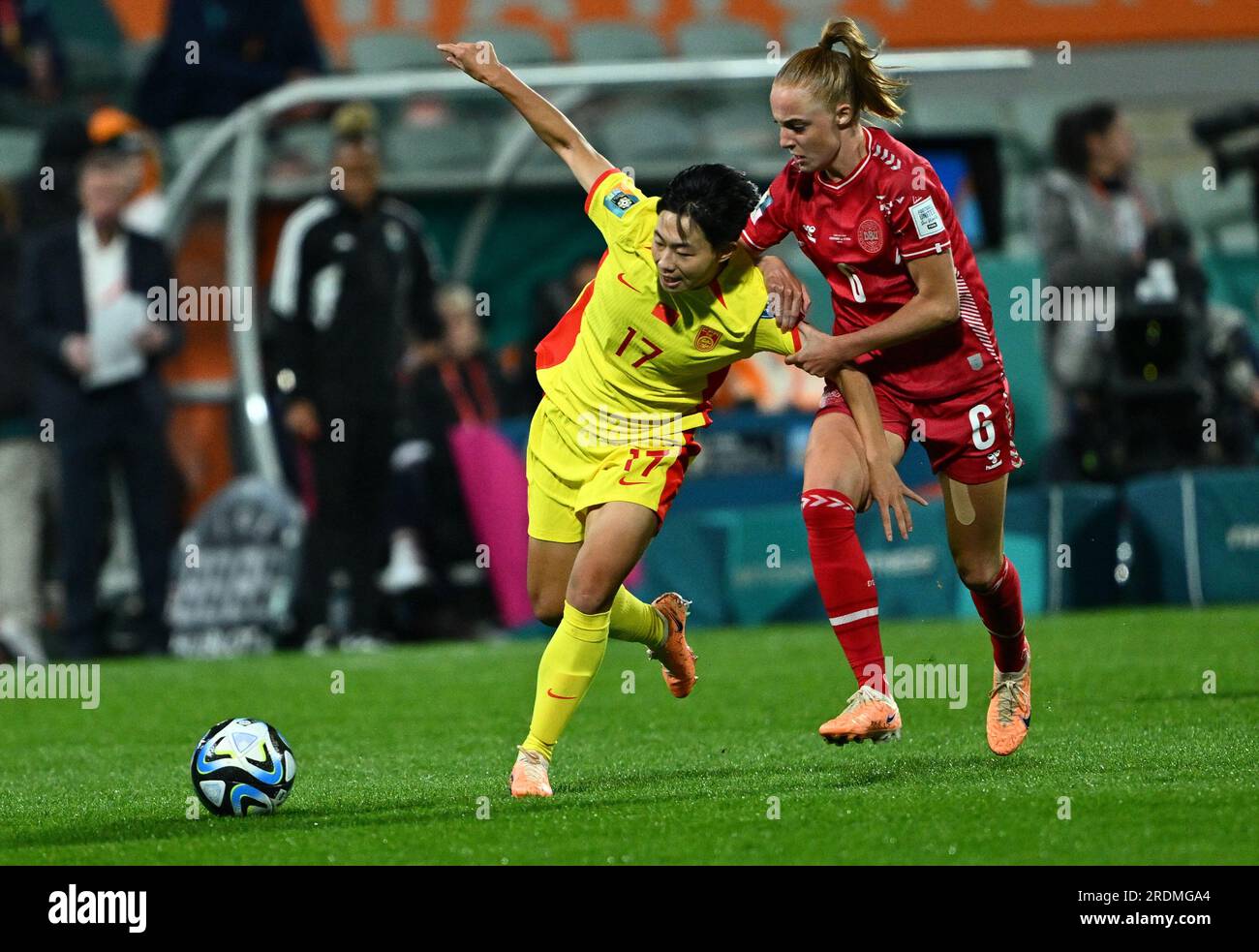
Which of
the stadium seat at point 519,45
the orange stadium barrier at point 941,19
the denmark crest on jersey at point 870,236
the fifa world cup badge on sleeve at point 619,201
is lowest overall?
the denmark crest on jersey at point 870,236

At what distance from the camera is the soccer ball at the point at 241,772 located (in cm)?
614

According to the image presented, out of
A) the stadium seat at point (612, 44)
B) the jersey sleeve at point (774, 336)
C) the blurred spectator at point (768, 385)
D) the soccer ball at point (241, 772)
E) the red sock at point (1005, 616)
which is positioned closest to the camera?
the soccer ball at point (241, 772)

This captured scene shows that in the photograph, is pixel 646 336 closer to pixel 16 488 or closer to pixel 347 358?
pixel 347 358

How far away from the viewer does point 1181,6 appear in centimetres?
1730

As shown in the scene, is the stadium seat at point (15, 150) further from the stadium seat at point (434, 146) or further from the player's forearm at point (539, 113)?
the player's forearm at point (539, 113)

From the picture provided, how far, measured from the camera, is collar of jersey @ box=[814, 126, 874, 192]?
254 inches

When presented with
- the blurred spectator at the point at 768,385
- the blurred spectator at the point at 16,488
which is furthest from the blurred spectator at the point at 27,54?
the blurred spectator at the point at 768,385

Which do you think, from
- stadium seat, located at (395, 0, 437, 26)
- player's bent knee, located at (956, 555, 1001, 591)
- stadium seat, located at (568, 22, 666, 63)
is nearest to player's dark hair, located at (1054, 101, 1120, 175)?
stadium seat, located at (568, 22, 666, 63)

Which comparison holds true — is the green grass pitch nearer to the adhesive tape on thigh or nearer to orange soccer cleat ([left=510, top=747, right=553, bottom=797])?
orange soccer cleat ([left=510, top=747, right=553, bottom=797])

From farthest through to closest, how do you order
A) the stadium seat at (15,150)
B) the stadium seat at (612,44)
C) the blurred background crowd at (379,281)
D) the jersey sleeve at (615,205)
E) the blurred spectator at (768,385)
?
the stadium seat at (612,44)
the stadium seat at (15,150)
the blurred spectator at (768,385)
the blurred background crowd at (379,281)
the jersey sleeve at (615,205)

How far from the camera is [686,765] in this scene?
278 inches

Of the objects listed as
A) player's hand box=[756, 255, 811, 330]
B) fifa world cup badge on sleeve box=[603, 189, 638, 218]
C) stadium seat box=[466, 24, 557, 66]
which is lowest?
player's hand box=[756, 255, 811, 330]

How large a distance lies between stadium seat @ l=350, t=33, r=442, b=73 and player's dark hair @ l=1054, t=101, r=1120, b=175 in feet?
15.9

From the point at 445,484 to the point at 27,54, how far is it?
475 centimetres
